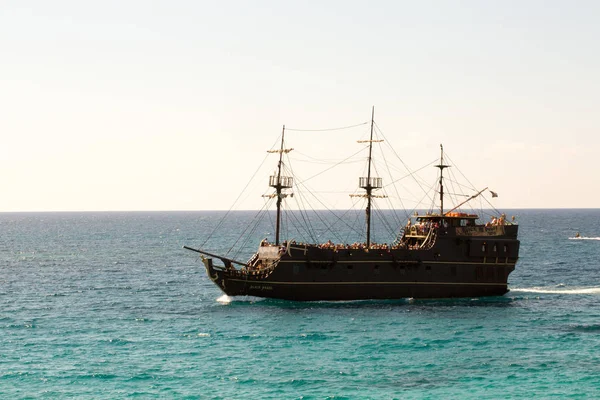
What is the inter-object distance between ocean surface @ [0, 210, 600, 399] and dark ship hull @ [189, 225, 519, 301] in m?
1.10

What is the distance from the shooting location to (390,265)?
61.4 metres

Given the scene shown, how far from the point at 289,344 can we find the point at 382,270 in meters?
16.0

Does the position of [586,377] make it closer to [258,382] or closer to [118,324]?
[258,382]

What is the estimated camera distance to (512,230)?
211ft

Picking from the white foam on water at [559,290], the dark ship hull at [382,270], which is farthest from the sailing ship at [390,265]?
the white foam on water at [559,290]

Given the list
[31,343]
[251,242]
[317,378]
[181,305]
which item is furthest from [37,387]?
[251,242]

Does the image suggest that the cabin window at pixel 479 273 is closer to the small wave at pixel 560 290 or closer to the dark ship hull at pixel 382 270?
the dark ship hull at pixel 382 270

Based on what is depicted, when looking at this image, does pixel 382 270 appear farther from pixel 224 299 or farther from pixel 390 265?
pixel 224 299

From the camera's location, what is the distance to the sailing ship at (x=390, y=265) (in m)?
60.3

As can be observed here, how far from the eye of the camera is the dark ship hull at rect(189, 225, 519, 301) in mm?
60250

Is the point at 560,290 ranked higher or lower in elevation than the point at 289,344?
higher

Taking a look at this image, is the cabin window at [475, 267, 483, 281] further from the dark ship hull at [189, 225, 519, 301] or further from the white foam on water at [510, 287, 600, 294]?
the white foam on water at [510, 287, 600, 294]

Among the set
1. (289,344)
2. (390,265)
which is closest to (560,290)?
(390,265)

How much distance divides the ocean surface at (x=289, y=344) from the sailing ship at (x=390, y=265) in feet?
3.86
